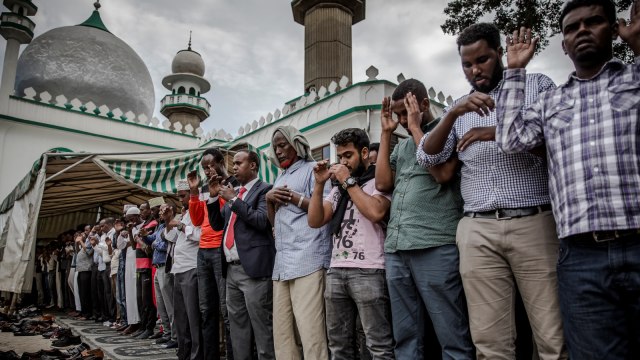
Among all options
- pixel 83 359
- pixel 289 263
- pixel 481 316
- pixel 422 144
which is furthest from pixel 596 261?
pixel 83 359

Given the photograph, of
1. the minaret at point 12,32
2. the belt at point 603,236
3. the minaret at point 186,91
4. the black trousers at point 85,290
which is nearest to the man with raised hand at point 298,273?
the belt at point 603,236

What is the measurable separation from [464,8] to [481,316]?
7.15 meters

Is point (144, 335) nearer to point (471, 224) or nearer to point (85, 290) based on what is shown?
point (85, 290)

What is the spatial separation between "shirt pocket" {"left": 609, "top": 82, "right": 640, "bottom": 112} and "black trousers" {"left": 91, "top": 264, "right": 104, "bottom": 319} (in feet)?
27.6

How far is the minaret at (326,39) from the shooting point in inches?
589

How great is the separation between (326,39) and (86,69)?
8.82 m

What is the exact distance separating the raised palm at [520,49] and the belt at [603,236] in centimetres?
72

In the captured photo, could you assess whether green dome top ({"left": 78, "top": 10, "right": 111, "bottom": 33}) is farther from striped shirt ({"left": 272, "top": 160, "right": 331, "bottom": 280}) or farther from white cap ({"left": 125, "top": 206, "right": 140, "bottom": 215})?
striped shirt ({"left": 272, "top": 160, "right": 331, "bottom": 280})

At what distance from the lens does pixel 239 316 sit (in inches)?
126

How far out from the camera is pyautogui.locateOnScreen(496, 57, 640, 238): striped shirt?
4.76 ft

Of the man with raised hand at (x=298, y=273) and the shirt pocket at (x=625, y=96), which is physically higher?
the shirt pocket at (x=625, y=96)

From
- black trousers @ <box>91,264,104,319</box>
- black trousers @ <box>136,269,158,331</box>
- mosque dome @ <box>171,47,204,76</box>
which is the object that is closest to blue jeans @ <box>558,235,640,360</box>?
black trousers @ <box>136,269,158,331</box>

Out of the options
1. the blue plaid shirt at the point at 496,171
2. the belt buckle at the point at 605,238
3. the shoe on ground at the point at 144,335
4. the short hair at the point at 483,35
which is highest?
the short hair at the point at 483,35

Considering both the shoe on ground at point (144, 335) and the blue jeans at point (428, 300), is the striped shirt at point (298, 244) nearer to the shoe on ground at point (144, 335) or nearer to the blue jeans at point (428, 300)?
the blue jeans at point (428, 300)
